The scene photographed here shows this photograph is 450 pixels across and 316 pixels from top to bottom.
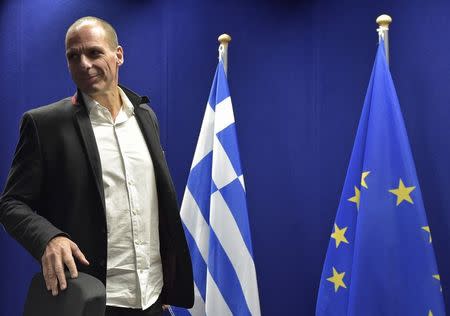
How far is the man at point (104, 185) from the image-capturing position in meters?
1.50

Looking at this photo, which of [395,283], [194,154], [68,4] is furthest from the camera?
[68,4]

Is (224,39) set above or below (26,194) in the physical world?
above

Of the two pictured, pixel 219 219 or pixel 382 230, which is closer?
pixel 382 230

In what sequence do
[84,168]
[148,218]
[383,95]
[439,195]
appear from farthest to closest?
[439,195], [383,95], [148,218], [84,168]

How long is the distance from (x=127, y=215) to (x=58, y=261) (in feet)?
1.61

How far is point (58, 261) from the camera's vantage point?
44.5 inches

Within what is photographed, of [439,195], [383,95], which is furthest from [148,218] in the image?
[439,195]

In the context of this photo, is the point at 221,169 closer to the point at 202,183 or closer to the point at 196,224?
the point at 202,183

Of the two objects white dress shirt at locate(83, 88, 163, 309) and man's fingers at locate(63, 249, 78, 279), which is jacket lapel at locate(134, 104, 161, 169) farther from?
man's fingers at locate(63, 249, 78, 279)

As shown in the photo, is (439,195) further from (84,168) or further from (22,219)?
(22,219)

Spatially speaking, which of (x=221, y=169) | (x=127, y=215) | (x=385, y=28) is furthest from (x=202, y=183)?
(x=127, y=215)

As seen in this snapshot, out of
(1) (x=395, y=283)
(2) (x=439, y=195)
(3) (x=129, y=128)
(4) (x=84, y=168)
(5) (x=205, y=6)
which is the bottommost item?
(1) (x=395, y=283)

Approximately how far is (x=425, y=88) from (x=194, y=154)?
1.21 meters

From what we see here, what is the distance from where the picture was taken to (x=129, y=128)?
5.70 ft
